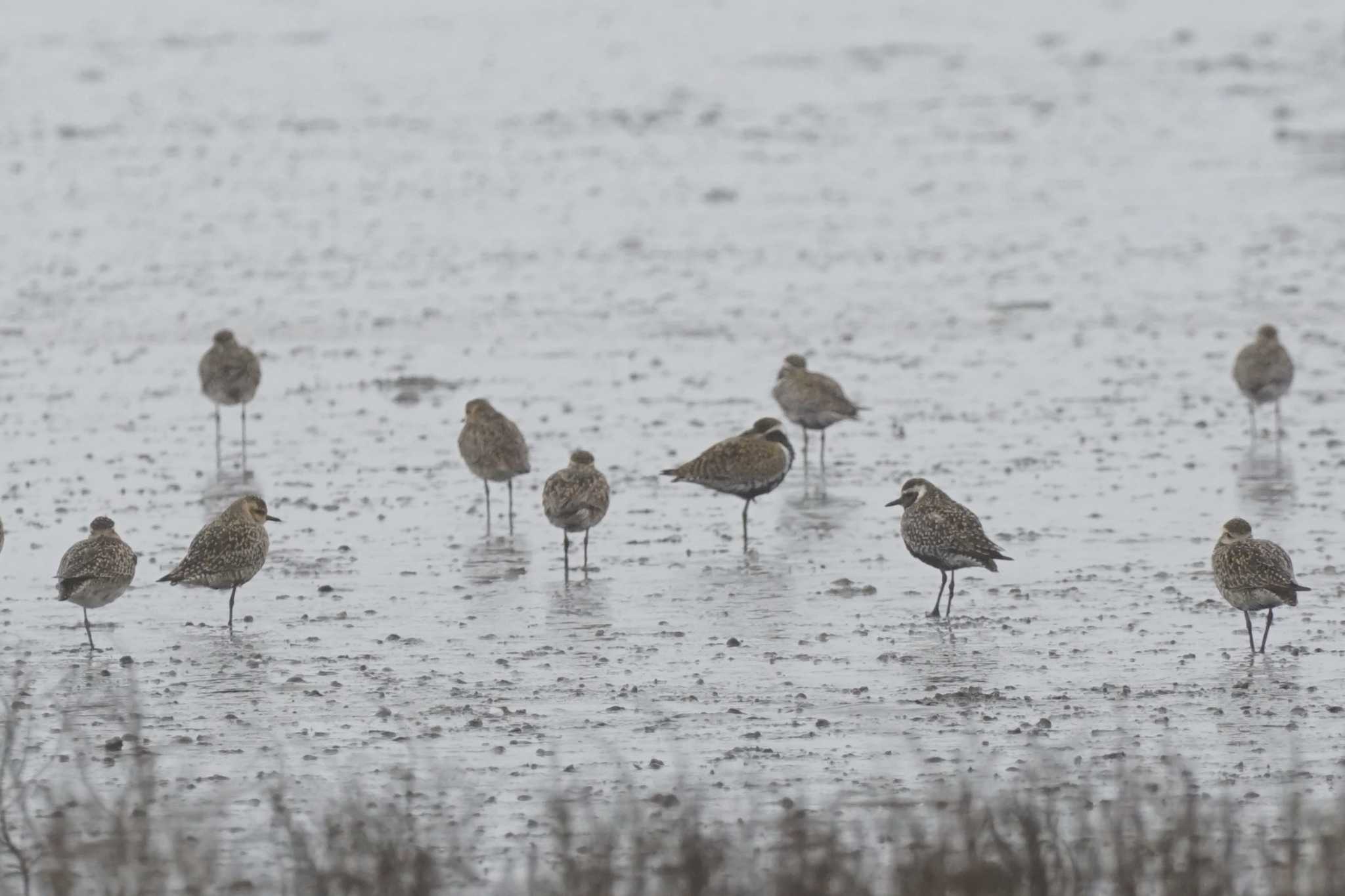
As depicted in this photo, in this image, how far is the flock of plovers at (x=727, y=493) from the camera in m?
11.6

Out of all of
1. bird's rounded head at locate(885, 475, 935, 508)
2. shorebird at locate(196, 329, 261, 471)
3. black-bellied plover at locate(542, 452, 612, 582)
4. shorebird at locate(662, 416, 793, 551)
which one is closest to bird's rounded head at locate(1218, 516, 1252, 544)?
bird's rounded head at locate(885, 475, 935, 508)

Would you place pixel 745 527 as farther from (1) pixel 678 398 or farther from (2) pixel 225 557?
(1) pixel 678 398

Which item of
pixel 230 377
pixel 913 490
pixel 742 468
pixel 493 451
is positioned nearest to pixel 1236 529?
pixel 913 490

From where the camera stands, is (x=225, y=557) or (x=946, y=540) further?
(x=946, y=540)

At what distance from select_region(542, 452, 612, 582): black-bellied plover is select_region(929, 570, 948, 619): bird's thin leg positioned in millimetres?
2203

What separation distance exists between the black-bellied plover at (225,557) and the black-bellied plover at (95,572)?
1.20ft

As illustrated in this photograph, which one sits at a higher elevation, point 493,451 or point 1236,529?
point 493,451

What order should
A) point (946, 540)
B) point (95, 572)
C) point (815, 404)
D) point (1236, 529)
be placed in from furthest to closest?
1. point (815, 404)
2. point (946, 540)
3. point (1236, 529)
4. point (95, 572)

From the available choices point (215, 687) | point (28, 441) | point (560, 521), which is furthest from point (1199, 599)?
point (28, 441)

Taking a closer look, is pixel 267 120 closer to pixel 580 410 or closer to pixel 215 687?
pixel 580 410

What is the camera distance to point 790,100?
40.8 metres

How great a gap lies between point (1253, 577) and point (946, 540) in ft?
6.37

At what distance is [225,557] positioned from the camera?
12383mm

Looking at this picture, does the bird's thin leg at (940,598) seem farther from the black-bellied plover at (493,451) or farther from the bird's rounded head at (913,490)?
the black-bellied plover at (493,451)
